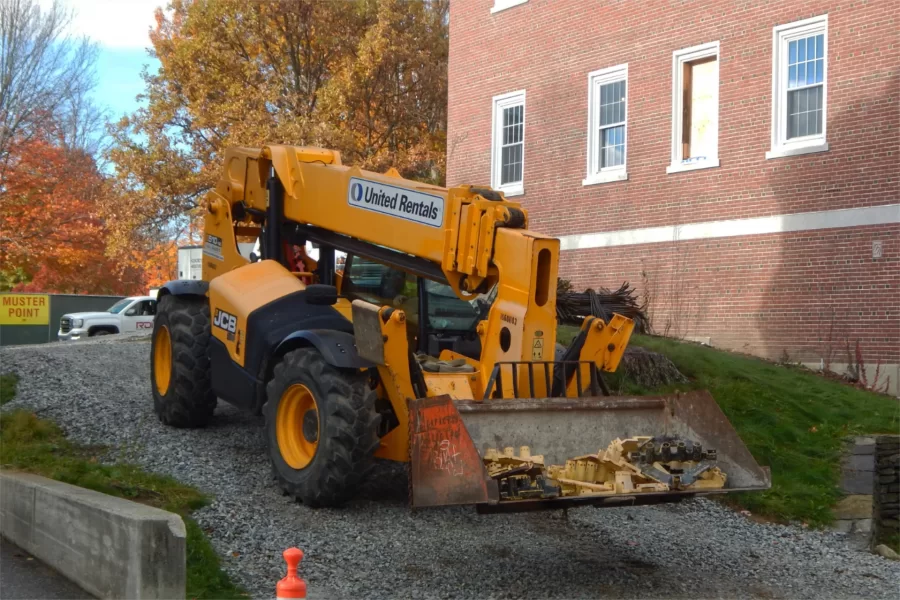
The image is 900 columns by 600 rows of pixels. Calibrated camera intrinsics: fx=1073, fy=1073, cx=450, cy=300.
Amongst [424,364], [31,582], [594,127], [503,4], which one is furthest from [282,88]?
[31,582]

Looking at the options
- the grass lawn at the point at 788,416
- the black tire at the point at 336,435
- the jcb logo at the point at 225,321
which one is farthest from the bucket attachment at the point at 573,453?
the jcb logo at the point at 225,321

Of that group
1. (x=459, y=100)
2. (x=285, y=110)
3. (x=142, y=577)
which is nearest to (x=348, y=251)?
(x=142, y=577)

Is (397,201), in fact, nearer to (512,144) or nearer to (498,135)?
(512,144)

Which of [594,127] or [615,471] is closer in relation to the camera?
[615,471]

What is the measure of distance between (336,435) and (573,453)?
173cm

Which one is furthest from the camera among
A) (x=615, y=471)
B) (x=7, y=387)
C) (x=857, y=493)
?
(x=7, y=387)

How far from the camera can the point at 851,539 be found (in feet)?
31.5

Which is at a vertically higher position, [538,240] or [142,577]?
[538,240]

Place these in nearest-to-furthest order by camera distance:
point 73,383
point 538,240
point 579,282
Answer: point 538,240 < point 73,383 < point 579,282

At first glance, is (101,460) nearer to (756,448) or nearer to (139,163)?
(756,448)

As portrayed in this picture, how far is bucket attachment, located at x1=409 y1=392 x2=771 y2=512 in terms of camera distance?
6637mm

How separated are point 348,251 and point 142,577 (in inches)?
181

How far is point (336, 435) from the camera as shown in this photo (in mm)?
7883

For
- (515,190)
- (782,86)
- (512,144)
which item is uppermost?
(782,86)
